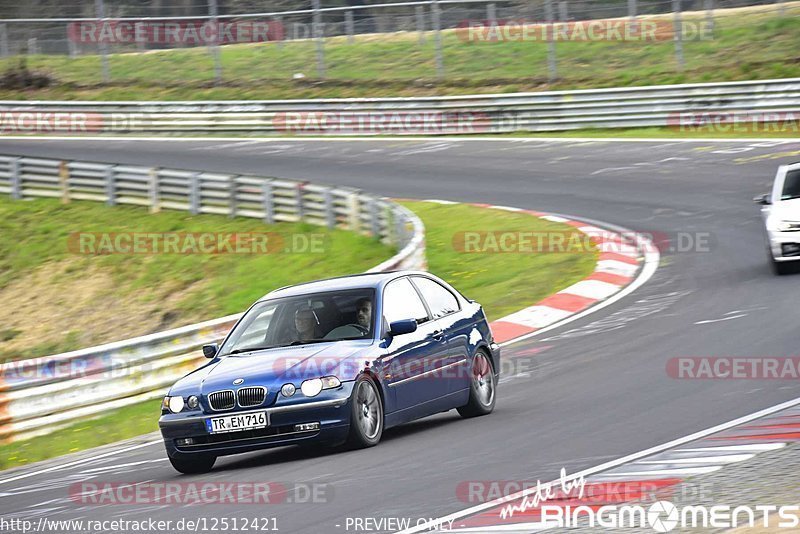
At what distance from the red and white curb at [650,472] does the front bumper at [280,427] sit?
1.97 m

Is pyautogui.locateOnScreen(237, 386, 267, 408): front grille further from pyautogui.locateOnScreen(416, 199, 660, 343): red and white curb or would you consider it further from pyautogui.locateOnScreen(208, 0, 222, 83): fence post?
pyautogui.locateOnScreen(208, 0, 222, 83): fence post

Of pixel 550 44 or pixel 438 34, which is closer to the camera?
pixel 550 44

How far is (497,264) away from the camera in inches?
774

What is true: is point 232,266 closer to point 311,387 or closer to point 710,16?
point 311,387

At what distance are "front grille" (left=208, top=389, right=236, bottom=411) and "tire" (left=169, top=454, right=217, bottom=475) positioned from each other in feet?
1.17

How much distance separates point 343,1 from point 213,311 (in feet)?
54.8

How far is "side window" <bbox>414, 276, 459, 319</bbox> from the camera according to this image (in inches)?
425

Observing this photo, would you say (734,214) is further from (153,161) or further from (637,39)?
(153,161)

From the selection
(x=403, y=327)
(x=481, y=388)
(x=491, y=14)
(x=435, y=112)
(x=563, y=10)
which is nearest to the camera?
(x=403, y=327)

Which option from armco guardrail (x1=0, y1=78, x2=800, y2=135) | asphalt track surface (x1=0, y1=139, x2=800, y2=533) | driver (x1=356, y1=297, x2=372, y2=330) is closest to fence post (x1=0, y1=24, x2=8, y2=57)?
armco guardrail (x1=0, y1=78, x2=800, y2=135)

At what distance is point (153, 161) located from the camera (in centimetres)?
3212

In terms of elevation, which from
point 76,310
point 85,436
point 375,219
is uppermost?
point 85,436

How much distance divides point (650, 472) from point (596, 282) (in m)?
9.70

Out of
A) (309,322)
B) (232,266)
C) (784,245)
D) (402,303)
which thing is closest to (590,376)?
(402,303)
